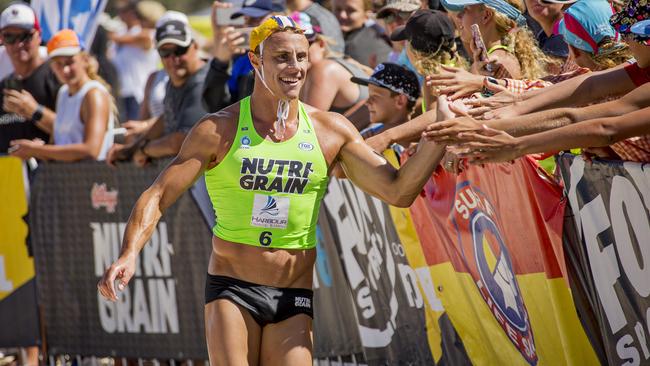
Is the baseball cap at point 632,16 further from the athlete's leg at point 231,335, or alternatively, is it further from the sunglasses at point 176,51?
the sunglasses at point 176,51

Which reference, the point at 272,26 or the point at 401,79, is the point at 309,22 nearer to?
the point at 401,79

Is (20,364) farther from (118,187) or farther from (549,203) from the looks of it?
(549,203)

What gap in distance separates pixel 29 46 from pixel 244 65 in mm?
3449

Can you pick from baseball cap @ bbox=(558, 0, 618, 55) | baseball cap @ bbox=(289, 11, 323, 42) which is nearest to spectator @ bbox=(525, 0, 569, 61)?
baseball cap @ bbox=(558, 0, 618, 55)

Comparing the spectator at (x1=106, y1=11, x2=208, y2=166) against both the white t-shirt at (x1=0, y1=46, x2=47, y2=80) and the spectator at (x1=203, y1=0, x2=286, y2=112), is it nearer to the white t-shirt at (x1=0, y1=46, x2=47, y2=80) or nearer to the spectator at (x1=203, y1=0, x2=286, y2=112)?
the spectator at (x1=203, y1=0, x2=286, y2=112)

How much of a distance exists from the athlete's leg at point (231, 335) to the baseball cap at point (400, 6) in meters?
3.64

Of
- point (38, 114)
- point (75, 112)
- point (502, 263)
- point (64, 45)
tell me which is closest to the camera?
point (502, 263)

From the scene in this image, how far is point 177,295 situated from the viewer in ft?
31.0

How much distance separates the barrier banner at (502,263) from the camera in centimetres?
536

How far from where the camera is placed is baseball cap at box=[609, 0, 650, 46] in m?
4.82

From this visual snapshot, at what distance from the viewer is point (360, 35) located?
992 cm

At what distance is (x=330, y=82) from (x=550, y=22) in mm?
1957

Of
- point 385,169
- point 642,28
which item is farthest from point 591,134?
point 385,169

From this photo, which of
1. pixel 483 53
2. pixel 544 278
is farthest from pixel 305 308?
pixel 483 53
